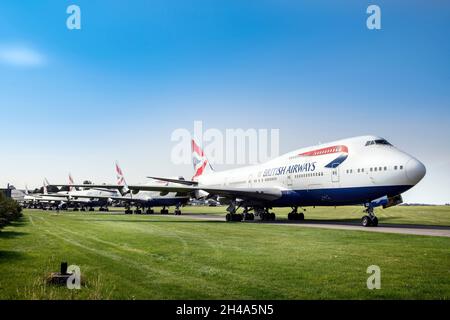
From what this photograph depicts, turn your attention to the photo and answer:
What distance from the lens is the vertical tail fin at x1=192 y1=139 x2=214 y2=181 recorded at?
5531 centimetres

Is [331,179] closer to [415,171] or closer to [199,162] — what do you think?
[415,171]

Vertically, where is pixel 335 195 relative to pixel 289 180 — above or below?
below

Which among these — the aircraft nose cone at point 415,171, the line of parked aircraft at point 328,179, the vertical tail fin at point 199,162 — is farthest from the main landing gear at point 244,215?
the vertical tail fin at point 199,162

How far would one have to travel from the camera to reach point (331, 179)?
29047 millimetres

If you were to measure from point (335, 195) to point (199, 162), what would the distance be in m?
29.7

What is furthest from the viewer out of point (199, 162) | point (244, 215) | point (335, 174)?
point (199, 162)

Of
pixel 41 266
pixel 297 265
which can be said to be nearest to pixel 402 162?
pixel 297 265

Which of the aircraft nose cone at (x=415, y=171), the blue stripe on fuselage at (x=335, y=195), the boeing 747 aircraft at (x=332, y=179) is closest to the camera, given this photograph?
the aircraft nose cone at (x=415, y=171)

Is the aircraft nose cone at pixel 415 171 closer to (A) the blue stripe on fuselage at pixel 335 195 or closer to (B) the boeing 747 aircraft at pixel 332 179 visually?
(B) the boeing 747 aircraft at pixel 332 179

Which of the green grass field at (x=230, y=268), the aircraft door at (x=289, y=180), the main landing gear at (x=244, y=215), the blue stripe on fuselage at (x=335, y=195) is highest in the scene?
the aircraft door at (x=289, y=180)

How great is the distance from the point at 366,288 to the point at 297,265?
2823mm

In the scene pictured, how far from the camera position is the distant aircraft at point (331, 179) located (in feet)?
81.4

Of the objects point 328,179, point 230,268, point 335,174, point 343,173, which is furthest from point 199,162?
point 230,268
